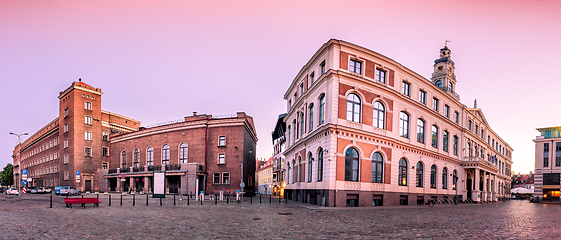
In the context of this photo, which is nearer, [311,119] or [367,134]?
[367,134]

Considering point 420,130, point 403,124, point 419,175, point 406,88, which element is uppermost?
point 406,88

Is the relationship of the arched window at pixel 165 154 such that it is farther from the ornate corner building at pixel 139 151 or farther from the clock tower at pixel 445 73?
the clock tower at pixel 445 73

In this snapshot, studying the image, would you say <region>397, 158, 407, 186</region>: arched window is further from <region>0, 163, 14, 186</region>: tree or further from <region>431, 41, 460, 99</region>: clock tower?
<region>0, 163, 14, 186</region>: tree

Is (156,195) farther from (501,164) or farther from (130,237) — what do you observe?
(501,164)

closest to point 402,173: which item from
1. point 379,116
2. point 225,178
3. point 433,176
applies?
point 379,116

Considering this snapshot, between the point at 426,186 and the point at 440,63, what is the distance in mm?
21771

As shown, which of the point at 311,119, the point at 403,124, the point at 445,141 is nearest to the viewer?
the point at 311,119

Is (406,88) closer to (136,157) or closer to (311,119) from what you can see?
(311,119)

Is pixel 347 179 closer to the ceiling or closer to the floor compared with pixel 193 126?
closer to the floor

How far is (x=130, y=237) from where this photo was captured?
993 cm

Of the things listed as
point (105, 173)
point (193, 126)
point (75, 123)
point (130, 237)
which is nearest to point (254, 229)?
point (130, 237)

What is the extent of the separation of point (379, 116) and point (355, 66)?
5.04 m

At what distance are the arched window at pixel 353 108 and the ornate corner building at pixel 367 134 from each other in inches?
3.3

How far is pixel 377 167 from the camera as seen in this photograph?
28312 mm
